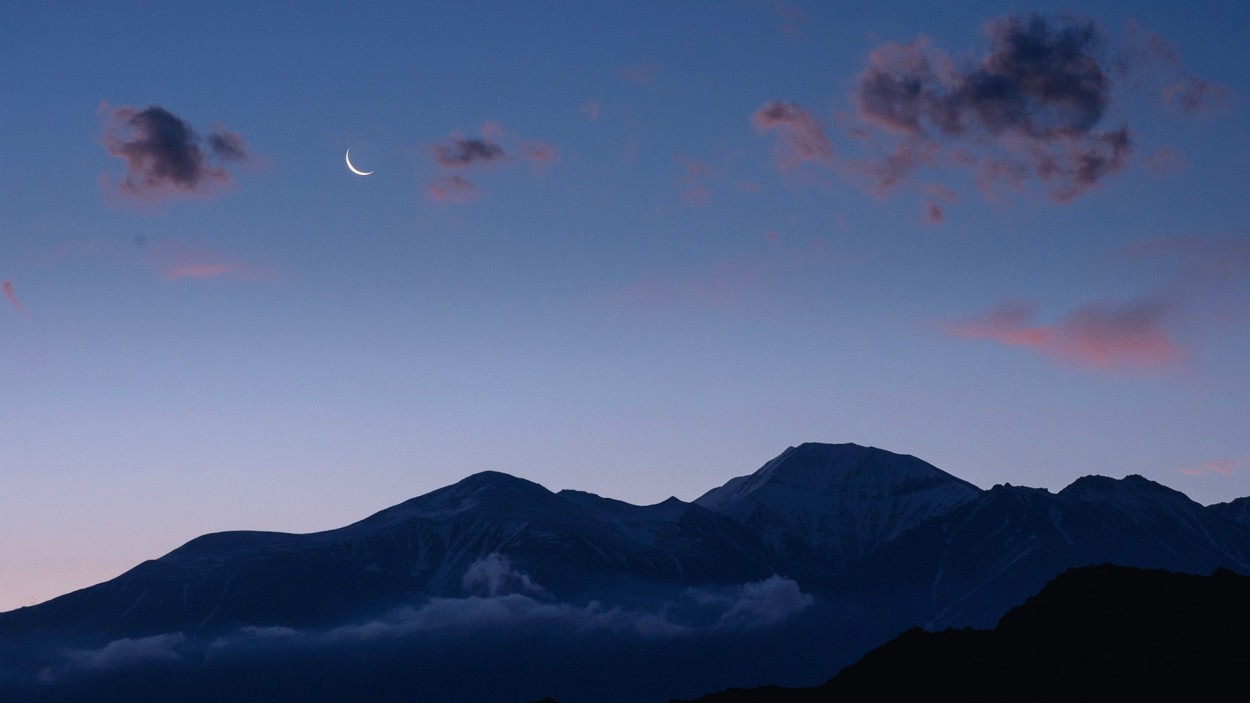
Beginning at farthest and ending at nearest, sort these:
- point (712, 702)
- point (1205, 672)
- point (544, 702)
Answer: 1. point (712, 702)
2. point (544, 702)
3. point (1205, 672)

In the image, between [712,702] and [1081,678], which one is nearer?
[1081,678]

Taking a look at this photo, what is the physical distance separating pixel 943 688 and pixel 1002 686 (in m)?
5.86

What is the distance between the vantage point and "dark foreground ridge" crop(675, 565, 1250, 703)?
153m

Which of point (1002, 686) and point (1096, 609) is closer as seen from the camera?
point (1002, 686)

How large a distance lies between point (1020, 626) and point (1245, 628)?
23.7 metres

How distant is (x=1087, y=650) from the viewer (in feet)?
531

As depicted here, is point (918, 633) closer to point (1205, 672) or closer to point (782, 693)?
point (782, 693)

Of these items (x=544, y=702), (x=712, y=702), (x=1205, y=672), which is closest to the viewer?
(x=1205, y=672)

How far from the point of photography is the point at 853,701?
164375 mm

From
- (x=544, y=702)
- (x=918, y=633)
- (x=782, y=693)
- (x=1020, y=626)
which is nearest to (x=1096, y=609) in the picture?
(x=1020, y=626)

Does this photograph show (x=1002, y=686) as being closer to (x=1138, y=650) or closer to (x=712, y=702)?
(x=1138, y=650)

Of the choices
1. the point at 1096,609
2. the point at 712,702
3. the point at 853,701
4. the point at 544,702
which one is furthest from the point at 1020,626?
the point at 544,702

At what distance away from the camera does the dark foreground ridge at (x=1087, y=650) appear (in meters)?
153

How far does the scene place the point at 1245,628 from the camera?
521ft
